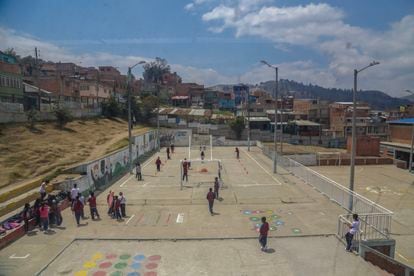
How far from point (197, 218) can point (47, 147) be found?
22.5 meters

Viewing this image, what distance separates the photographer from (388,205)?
24.4 meters

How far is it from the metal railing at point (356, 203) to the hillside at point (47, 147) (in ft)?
64.5

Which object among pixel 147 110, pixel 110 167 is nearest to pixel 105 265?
pixel 110 167

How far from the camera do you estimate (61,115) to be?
44.9m

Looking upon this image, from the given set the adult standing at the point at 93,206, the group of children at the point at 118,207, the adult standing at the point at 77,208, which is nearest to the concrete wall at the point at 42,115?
the adult standing at the point at 93,206

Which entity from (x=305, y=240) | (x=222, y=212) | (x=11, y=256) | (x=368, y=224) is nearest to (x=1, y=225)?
(x=11, y=256)

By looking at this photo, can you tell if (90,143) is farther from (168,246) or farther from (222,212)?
(168,246)

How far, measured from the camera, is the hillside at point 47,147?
2775 centimetres

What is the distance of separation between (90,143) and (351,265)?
3461cm

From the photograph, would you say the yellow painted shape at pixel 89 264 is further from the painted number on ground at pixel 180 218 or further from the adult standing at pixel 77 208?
the painted number on ground at pixel 180 218

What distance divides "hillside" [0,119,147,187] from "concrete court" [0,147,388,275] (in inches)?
277

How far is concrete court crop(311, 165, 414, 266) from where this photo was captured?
682 inches

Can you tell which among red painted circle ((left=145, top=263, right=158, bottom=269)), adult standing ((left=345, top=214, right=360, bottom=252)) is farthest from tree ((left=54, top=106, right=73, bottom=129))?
adult standing ((left=345, top=214, right=360, bottom=252))

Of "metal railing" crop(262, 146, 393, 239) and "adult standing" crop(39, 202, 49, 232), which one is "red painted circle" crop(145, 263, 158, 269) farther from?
"metal railing" crop(262, 146, 393, 239)
